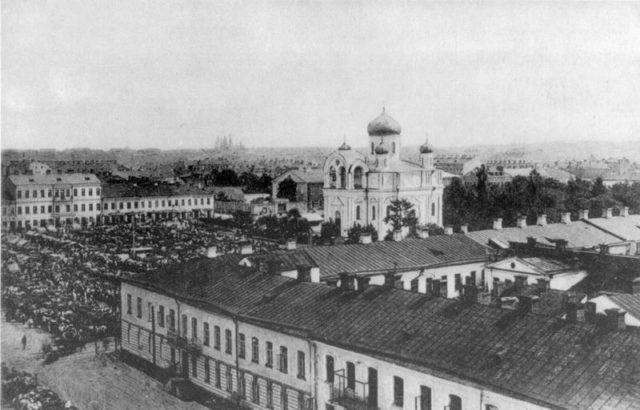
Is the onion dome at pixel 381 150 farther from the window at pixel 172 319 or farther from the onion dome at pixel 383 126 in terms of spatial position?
the window at pixel 172 319

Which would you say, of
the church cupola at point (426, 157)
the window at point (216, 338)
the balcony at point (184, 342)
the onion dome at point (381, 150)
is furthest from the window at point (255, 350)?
the church cupola at point (426, 157)

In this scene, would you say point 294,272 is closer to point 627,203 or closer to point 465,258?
point 465,258

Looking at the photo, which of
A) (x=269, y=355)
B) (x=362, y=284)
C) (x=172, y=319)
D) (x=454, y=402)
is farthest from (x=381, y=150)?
(x=454, y=402)

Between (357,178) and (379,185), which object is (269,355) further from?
(357,178)

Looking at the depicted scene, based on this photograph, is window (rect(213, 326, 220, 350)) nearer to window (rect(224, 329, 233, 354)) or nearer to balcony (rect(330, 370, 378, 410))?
window (rect(224, 329, 233, 354))

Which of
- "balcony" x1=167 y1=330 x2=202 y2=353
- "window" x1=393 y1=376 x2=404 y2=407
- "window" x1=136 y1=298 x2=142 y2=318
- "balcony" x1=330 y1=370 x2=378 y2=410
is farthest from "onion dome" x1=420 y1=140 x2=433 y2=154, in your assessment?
"window" x1=393 y1=376 x2=404 y2=407

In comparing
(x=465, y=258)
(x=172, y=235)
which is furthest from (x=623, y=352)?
(x=172, y=235)
